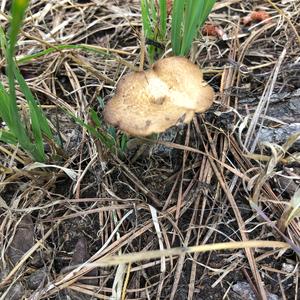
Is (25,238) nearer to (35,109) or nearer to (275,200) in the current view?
(35,109)

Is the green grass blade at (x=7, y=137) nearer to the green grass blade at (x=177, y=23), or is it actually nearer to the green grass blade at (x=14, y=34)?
the green grass blade at (x=14, y=34)

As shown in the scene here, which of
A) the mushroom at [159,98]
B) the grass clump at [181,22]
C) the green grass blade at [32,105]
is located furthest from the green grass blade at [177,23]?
the green grass blade at [32,105]

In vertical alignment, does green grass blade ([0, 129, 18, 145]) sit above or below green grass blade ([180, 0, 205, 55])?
below

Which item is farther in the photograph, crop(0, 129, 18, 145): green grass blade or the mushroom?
crop(0, 129, 18, 145): green grass blade

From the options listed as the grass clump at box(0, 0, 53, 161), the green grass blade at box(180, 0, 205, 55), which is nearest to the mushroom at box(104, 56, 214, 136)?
the green grass blade at box(180, 0, 205, 55)

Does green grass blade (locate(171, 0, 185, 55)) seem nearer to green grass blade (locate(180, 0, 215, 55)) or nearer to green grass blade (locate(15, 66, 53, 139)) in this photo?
green grass blade (locate(180, 0, 215, 55))

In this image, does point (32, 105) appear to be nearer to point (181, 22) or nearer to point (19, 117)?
point (19, 117)
